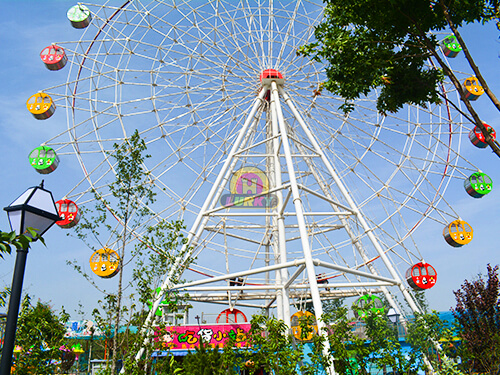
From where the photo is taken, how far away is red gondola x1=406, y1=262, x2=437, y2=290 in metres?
20.8

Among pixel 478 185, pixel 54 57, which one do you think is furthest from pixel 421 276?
pixel 54 57

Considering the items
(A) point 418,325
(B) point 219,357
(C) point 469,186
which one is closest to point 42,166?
(B) point 219,357

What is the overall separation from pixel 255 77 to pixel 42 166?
36.7ft

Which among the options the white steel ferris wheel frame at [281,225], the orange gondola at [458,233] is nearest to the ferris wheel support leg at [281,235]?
the white steel ferris wheel frame at [281,225]

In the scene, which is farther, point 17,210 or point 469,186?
point 469,186

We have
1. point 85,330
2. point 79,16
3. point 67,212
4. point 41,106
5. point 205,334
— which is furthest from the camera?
point 85,330

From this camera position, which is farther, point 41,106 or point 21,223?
point 41,106

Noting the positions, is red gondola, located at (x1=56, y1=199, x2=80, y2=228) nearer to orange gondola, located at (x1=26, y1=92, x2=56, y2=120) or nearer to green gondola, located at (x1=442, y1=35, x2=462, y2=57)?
orange gondola, located at (x1=26, y1=92, x2=56, y2=120)

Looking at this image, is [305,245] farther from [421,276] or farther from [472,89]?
[472,89]

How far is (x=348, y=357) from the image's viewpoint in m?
10.2

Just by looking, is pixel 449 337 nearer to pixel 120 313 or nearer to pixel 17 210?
pixel 120 313

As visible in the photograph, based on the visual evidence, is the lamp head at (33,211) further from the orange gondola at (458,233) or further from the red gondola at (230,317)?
the orange gondola at (458,233)

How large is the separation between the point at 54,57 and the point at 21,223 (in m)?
18.5

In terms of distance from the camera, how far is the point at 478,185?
862 inches
